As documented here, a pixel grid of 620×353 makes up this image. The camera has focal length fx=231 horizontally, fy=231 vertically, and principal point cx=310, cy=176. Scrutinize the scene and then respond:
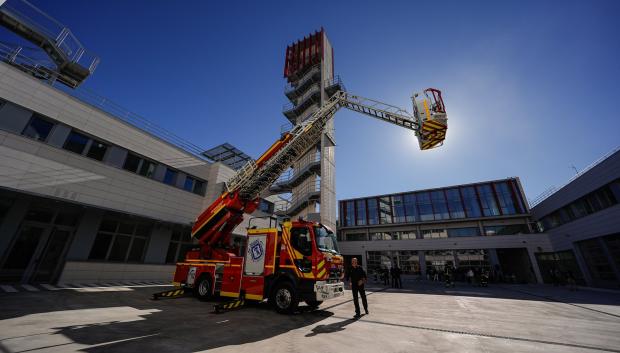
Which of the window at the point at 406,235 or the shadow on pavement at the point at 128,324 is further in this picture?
the window at the point at 406,235

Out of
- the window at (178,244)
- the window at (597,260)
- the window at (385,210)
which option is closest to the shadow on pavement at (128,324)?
the window at (178,244)

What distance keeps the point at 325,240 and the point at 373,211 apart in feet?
111

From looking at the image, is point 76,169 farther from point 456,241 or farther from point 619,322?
point 456,241

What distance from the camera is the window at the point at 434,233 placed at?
34.0 meters

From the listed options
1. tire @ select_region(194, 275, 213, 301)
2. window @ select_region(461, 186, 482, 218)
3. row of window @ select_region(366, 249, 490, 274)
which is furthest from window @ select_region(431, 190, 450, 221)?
tire @ select_region(194, 275, 213, 301)

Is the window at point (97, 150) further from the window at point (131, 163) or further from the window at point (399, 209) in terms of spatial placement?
the window at point (399, 209)

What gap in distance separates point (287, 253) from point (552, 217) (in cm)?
3155

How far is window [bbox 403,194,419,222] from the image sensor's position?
37125mm

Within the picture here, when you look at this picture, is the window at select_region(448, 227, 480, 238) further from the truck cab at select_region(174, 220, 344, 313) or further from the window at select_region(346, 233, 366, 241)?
the truck cab at select_region(174, 220, 344, 313)

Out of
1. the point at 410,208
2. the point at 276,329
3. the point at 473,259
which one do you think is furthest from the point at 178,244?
the point at 473,259

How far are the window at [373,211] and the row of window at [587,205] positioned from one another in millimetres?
20902

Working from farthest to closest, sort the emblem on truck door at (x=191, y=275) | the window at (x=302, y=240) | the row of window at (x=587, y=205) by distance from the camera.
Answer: the row of window at (x=587, y=205) → the emblem on truck door at (x=191, y=275) → the window at (x=302, y=240)

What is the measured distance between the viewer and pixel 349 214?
141ft

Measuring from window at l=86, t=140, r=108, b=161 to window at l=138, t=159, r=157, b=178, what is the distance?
2061mm
